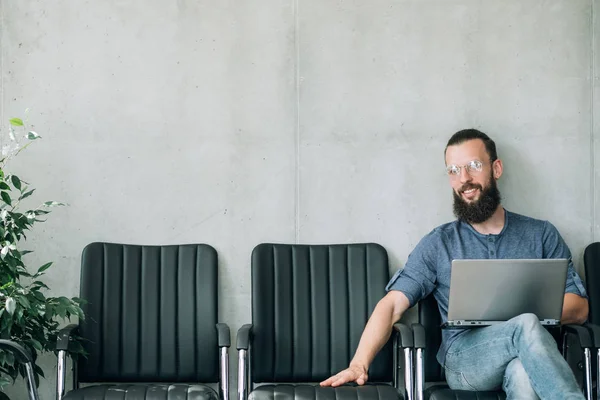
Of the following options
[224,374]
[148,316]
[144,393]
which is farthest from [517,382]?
[148,316]

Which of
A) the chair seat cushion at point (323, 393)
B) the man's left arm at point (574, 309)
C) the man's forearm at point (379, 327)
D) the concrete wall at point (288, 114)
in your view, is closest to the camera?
the chair seat cushion at point (323, 393)

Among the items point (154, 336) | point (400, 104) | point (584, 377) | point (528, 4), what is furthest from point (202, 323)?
point (528, 4)

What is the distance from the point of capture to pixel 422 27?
3893 mm

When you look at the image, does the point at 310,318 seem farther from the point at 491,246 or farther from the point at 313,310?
the point at 491,246

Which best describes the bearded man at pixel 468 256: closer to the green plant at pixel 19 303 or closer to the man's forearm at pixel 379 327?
the man's forearm at pixel 379 327

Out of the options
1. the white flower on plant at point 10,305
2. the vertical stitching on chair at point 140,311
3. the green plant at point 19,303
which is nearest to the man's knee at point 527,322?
the vertical stitching on chair at point 140,311

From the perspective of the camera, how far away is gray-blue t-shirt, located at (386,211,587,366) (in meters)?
3.51

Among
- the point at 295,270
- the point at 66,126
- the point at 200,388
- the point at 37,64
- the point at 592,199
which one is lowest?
the point at 200,388

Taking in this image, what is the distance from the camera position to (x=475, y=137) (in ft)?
12.1

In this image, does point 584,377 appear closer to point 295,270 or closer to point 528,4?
point 295,270

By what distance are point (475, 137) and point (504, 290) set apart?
901 millimetres

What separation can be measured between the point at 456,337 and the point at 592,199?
1147 mm

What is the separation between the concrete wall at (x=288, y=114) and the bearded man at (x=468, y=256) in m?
0.23

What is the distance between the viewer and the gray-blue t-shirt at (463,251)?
351 cm
